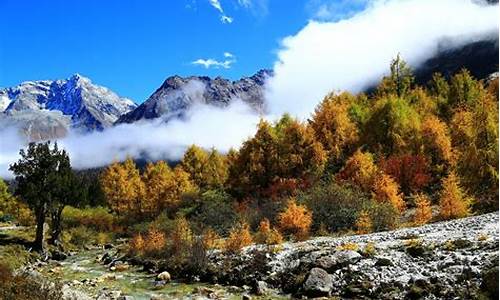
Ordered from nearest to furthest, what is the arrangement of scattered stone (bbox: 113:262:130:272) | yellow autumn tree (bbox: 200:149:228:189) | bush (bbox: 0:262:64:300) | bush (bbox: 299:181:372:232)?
bush (bbox: 0:262:64:300)
scattered stone (bbox: 113:262:130:272)
bush (bbox: 299:181:372:232)
yellow autumn tree (bbox: 200:149:228:189)

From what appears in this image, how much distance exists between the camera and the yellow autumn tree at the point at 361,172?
54075 millimetres

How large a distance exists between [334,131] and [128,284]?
41.4 meters

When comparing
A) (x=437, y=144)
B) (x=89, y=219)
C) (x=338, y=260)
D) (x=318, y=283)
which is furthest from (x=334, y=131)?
(x=318, y=283)

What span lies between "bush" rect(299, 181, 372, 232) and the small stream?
15.4m

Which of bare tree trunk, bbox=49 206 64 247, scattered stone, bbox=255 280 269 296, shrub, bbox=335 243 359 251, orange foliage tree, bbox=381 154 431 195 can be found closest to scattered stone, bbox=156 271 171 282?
scattered stone, bbox=255 280 269 296

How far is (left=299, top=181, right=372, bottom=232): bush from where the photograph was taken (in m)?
45.1

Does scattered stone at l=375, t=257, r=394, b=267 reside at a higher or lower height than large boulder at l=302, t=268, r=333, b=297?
higher

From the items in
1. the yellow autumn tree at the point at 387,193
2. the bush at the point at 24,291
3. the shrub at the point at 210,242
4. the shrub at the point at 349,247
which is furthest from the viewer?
the yellow autumn tree at the point at 387,193

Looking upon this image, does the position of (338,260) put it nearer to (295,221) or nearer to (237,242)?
(237,242)

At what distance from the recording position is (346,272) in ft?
95.1

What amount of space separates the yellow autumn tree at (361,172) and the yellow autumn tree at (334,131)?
9559mm

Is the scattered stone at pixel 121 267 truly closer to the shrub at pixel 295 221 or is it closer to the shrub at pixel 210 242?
the shrub at pixel 210 242

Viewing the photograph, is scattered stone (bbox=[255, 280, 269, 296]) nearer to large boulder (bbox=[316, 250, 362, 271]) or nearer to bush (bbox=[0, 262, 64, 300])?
large boulder (bbox=[316, 250, 362, 271])

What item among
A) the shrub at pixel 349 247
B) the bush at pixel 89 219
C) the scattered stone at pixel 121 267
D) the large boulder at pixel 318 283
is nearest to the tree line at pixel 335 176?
the bush at pixel 89 219
